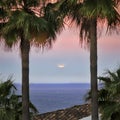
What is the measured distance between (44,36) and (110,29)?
8.60 feet

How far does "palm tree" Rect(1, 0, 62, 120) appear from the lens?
1781 centimetres

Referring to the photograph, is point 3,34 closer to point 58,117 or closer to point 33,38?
point 33,38

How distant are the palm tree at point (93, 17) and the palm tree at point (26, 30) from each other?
3.04ft

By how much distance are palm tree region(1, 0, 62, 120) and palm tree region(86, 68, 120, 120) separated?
2.63 meters

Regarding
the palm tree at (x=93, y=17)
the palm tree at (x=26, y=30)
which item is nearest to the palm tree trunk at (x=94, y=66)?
the palm tree at (x=93, y=17)

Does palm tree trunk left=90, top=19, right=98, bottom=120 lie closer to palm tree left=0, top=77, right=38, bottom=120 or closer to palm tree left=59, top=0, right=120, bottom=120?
palm tree left=59, top=0, right=120, bottom=120

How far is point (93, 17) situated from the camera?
17016 millimetres

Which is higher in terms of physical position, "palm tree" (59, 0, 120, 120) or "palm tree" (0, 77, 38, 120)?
"palm tree" (59, 0, 120, 120)

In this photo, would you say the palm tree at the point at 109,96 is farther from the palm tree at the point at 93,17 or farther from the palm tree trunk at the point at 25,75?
the palm tree trunk at the point at 25,75

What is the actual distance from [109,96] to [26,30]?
409 centimetres

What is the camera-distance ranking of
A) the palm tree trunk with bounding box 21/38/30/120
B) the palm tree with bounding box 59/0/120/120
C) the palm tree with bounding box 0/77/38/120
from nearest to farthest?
1. the palm tree with bounding box 59/0/120/120
2. the palm tree trunk with bounding box 21/38/30/120
3. the palm tree with bounding box 0/77/38/120

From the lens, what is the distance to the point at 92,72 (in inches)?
691

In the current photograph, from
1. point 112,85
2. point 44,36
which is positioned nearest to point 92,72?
point 112,85

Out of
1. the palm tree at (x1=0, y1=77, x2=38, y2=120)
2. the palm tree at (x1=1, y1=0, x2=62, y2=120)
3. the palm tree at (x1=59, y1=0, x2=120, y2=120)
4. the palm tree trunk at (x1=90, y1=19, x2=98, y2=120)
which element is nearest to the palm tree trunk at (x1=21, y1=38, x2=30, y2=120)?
the palm tree at (x1=1, y1=0, x2=62, y2=120)
